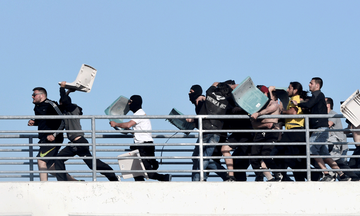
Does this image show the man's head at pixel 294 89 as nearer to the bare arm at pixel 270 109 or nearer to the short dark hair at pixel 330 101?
the bare arm at pixel 270 109

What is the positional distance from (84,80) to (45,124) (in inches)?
37.9

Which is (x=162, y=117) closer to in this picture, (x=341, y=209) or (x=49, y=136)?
(x=49, y=136)

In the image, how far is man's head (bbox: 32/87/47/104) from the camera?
7.43 m

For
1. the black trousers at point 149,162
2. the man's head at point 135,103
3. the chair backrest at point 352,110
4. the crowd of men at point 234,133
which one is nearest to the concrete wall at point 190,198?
the crowd of men at point 234,133

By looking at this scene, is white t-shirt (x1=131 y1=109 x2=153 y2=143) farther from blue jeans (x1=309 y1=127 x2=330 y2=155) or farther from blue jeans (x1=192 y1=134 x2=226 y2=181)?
blue jeans (x1=309 y1=127 x2=330 y2=155)

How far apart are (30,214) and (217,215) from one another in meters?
2.87

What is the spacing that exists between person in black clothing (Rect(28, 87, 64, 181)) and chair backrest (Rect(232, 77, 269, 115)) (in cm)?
295

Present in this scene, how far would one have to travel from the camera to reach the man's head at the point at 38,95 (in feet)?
24.4

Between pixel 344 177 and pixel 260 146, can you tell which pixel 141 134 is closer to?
pixel 260 146

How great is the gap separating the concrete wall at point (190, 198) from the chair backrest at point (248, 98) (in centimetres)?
116

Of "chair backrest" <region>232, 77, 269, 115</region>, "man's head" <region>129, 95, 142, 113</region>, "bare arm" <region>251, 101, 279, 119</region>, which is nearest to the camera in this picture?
"chair backrest" <region>232, 77, 269, 115</region>

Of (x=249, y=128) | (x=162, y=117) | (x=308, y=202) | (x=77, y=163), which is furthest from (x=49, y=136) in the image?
(x=308, y=202)

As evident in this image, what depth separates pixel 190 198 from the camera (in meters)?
6.82

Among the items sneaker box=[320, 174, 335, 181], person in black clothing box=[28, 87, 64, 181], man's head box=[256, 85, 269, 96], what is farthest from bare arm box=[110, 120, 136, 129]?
sneaker box=[320, 174, 335, 181]
